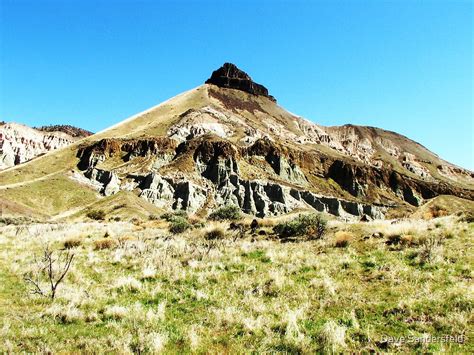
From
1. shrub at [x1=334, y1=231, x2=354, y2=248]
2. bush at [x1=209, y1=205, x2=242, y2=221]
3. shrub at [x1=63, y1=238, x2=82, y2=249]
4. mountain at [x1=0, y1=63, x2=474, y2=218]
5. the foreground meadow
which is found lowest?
the foreground meadow

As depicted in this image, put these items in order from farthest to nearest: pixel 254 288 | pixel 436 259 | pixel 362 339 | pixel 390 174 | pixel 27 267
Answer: pixel 390 174 < pixel 27 267 < pixel 436 259 < pixel 254 288 < pixel 362 339

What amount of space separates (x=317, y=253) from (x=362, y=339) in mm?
7169

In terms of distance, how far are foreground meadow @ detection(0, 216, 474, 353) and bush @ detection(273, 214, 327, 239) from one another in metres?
1.32

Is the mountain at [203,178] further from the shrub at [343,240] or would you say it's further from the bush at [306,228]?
the shrub at [343,240]

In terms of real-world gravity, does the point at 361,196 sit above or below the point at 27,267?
above

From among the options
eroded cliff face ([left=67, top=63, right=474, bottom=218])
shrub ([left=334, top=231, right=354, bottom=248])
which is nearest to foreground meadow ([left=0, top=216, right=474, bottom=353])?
shrub ([left=334, top=231, right=354, bottom=248])

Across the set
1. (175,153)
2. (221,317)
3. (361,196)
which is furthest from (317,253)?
(361,196)

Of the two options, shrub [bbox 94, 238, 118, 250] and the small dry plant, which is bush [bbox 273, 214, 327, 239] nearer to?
shrub [bbox 94, 238, 118, 250]

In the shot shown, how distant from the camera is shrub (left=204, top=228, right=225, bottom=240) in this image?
2009 cm

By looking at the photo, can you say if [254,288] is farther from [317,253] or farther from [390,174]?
[390,174]

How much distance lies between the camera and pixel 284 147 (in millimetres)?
145750

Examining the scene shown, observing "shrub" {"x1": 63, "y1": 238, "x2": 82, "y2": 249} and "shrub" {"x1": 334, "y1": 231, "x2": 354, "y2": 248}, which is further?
"shrub" {"x1": 63, "y1": 238, "x2": 82, "y2": 249}

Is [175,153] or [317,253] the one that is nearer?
[317,253]

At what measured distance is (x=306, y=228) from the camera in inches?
734
